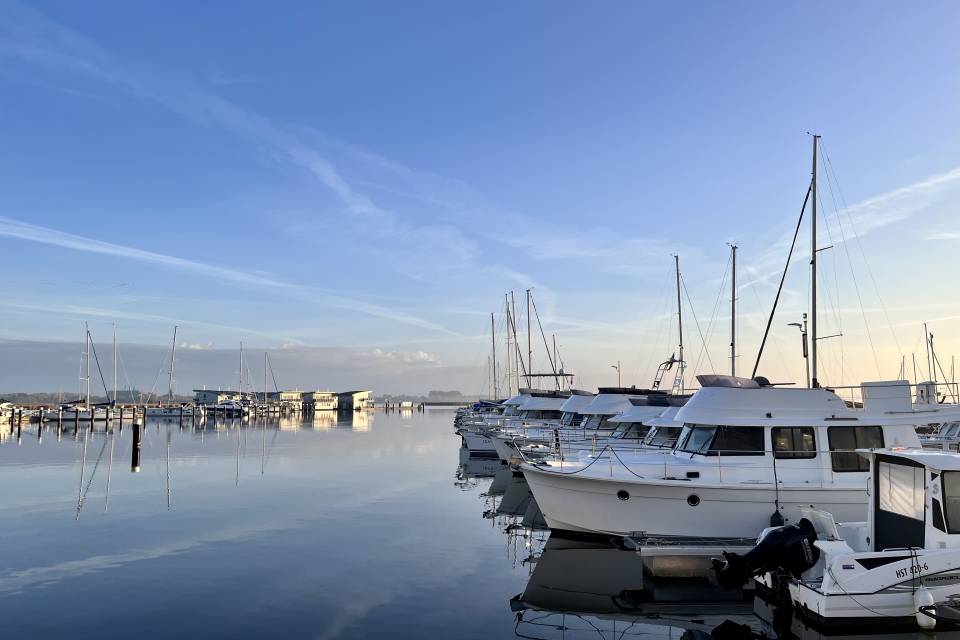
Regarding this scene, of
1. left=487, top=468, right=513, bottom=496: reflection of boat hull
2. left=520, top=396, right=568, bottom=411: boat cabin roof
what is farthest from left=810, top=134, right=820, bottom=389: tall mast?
left=520, top=396, right=568, bottom=411: boat cabin roof

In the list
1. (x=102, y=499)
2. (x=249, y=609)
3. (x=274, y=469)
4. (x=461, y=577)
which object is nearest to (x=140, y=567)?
(x=249, y=609)

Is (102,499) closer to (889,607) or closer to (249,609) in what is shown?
(249,609)

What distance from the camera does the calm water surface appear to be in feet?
37.6

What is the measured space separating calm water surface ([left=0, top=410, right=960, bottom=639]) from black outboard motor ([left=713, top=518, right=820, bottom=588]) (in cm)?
80

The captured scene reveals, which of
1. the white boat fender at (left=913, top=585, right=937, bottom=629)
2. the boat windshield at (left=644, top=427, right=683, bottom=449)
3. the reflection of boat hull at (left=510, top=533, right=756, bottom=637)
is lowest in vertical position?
the reflection of boat hull at (left=510, top=533, right=756, bottom=637)

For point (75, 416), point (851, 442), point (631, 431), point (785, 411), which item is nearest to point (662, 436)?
point (785, 411)

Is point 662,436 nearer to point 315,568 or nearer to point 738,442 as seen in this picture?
point 738,442

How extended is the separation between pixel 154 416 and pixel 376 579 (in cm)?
10921

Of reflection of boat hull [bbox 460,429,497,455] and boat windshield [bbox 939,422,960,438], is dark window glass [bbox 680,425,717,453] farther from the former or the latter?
boat windshield [bbox 939,422,960,438]

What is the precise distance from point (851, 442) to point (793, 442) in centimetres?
138

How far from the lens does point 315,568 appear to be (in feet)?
48.8

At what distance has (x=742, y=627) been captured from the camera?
37.7 ft

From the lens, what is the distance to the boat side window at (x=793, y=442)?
651 inches

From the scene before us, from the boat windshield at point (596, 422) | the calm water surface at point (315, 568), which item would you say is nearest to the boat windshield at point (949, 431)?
the boat windshield at point (596, 422)
